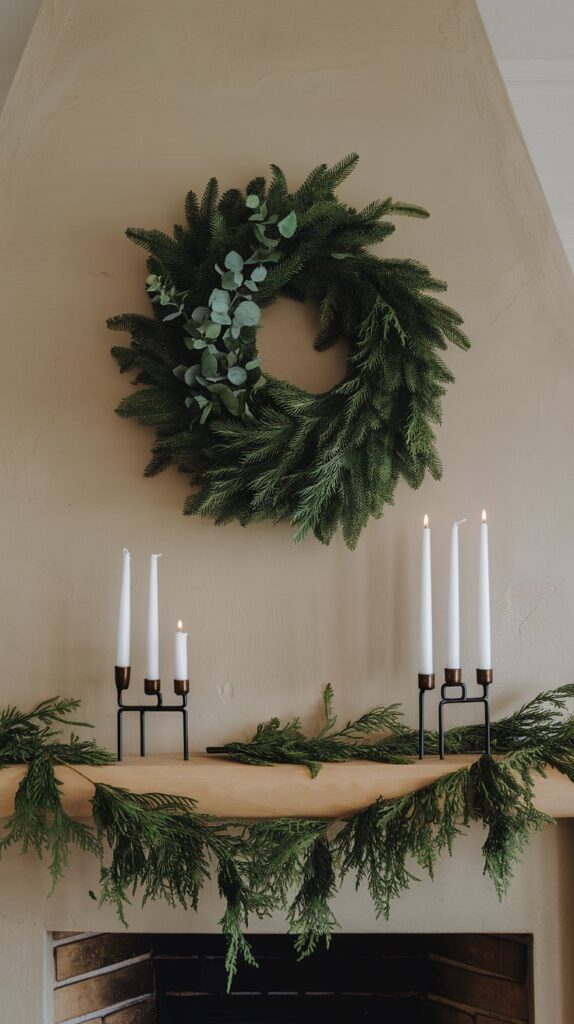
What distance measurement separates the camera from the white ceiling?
185 cm

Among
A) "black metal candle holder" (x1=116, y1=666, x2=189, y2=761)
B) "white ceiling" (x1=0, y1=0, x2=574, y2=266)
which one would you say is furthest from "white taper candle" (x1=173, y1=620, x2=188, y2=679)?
"white ceiling" (x1=0, y1=0, x2=574, y2=266)

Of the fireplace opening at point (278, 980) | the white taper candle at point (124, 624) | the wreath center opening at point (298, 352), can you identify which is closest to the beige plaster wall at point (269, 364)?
the wreath center opening at point (298, 352)

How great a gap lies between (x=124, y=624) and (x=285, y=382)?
512 millimetres

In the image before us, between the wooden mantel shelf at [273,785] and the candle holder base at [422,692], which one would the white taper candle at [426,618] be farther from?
the wooden mantel shelf at [273,785]

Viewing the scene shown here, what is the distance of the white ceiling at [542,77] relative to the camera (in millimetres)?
1854

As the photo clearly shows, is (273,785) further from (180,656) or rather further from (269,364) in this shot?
(269,364)

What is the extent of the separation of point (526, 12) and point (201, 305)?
3.43 feet

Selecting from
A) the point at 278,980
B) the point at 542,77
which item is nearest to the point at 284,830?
the point at 278,980

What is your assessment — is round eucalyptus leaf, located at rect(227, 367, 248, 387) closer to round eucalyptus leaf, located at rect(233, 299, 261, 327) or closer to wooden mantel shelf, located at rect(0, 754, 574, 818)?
round eucalyptus leaf, located at rect(233, 299, 261, 327)

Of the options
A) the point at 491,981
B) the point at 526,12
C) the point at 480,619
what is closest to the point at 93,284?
the point at 480,619

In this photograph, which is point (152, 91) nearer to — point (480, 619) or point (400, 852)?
point (480, 619)

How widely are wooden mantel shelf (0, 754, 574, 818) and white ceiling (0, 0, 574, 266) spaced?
118 centimetres

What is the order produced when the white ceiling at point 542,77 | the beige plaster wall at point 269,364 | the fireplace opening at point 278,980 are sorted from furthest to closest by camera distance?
the white ceiling at point 542,77
the fireplace opening at point 278,980
the beige plaster wall at point 269,364

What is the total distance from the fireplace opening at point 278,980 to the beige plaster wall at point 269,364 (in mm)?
228
